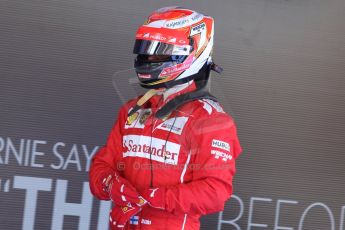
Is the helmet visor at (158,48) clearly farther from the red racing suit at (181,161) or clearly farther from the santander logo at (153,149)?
the santander logo at (153,149)

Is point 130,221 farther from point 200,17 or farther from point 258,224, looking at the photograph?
point 258,224

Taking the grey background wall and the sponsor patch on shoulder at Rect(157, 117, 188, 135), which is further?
the grey background wall

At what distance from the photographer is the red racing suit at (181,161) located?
185cm

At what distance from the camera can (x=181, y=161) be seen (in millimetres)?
1926

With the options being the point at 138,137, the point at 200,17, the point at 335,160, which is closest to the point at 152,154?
the point at 138,137

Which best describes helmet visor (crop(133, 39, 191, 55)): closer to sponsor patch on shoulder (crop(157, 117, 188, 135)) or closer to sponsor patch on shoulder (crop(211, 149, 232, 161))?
sponsor patch on shoulder (crop(157, 117, 188, 135))

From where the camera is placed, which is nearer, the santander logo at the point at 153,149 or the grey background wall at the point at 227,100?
the santander logo at the point at 153,149

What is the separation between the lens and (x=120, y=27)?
120 inches

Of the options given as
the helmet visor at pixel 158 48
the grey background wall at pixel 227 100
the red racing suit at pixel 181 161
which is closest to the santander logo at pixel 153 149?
the red racing suit at pixel 181 161

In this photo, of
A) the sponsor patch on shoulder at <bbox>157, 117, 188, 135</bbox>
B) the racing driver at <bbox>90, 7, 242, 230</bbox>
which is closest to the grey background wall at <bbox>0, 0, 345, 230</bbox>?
the racing driver at <bbox>90, 7, 242, 230</bbox>

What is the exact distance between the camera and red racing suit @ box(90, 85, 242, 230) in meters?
1.85

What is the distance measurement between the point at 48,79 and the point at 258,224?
137 centimetres

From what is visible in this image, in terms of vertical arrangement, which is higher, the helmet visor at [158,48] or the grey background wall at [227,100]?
the helmet visor at [158,48]

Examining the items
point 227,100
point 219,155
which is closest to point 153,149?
point 219,155
